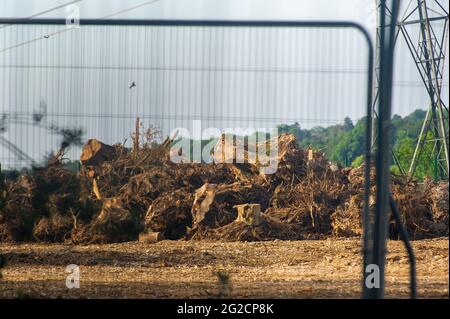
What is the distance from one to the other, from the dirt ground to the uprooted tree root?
1.08 ft

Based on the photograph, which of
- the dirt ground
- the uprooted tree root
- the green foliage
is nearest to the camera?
the dirt ground

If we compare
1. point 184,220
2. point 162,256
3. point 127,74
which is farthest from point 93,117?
point 184,220

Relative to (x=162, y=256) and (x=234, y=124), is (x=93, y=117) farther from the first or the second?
(x=162, y=256)

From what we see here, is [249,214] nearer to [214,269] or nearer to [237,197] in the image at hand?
[237,197]

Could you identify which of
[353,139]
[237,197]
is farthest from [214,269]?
[353,139]

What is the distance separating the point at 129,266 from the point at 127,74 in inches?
91.1

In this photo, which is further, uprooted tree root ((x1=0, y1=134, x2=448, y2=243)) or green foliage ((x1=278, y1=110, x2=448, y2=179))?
uprooted tree root ((x1=0, y1=134, x2=448, y2=243))

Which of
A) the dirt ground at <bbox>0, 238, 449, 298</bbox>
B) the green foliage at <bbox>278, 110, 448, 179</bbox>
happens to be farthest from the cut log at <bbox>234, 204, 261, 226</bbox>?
the green foliage at <bbox>278, 110, 448, 179</bbox>

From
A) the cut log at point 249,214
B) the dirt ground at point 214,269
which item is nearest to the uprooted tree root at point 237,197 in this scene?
the cut log at point 249,214

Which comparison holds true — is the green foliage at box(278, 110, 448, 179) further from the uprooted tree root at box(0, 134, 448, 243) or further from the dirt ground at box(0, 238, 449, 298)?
the dirt ground at box(0, 238, 449, 298)

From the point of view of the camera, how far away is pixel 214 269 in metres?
8.51

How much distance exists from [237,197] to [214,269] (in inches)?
132

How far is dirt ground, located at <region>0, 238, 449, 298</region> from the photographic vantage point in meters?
6.50
